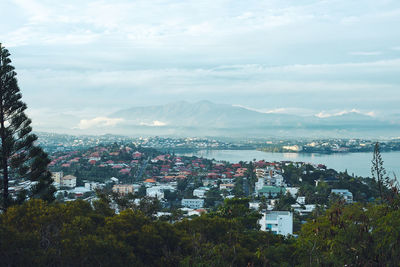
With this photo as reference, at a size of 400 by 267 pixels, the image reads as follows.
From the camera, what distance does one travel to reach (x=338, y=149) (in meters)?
70.9

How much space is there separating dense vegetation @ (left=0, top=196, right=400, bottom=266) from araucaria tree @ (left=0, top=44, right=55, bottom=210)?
305cm

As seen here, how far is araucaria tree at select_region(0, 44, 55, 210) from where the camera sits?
360 inches

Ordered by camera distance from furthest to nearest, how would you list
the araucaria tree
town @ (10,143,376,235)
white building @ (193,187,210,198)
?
white building @ (193,187,210,198)
town @ (10,143,376,235)
the araucaria tree

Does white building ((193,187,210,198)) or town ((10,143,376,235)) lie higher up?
town ((10,143,376,235))

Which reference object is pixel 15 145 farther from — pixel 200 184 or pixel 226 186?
pixel 200 184

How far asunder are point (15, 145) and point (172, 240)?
4.89 meters

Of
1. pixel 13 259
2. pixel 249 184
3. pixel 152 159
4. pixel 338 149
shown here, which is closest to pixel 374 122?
pixel 338 149

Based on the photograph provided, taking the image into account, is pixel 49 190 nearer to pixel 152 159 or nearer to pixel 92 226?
pixel 92 226

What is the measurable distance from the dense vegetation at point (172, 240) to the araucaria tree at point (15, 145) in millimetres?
3052

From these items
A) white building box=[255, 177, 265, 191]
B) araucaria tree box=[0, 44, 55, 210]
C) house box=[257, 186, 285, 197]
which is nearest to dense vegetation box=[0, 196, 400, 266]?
araucaria tree box=[0, 44, 55, 210]

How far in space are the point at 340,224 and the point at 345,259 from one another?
1.70 ft

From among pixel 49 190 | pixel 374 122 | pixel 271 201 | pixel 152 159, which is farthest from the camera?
pixel 374 122

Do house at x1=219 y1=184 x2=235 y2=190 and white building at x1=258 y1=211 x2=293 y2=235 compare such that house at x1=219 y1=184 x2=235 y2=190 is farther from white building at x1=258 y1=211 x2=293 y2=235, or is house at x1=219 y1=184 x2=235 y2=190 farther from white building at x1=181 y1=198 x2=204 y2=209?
white building at x1=258 y1=211 x2=293 y2=235

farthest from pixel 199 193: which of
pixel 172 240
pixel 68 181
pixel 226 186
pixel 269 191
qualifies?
pixel 172 240
